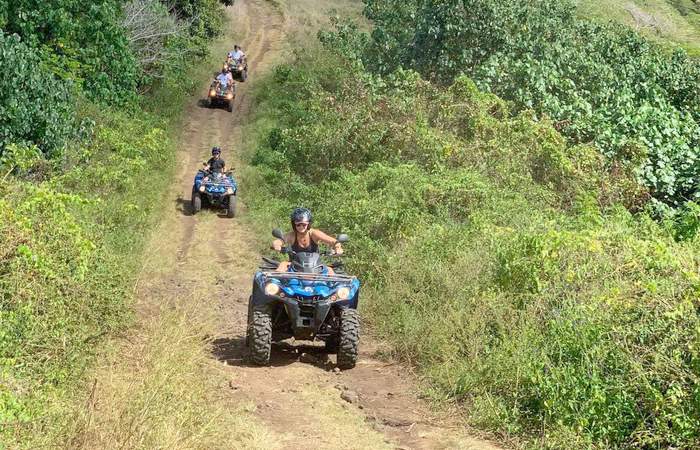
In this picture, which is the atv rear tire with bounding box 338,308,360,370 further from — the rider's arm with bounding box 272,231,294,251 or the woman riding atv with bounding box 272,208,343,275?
the rider's arm with bounding box 272,231,294,251

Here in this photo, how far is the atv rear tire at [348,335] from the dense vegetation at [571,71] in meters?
8.38

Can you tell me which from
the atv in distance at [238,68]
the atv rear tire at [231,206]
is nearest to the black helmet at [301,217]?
the atv rear tire at [231,206]

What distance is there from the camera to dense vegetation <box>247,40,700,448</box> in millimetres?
7383

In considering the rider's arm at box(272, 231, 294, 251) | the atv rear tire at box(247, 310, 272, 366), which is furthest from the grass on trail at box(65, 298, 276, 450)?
the rider's arm at box(272, 231, 294, 251)

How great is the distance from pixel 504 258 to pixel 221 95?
73.6ft

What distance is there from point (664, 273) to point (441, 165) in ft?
27.1

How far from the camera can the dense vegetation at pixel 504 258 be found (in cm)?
738

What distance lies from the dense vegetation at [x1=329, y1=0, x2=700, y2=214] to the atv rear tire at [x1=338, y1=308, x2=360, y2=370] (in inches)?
330

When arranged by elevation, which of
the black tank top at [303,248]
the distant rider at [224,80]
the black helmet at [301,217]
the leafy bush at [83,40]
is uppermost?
the black helmet at [301,217]

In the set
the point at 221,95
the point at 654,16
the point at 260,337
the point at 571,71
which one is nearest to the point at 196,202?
the point at 571,71

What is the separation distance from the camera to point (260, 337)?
940cm

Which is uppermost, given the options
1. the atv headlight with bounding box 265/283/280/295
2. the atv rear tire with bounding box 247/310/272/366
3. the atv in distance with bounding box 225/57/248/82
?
the atv headlight with bounding box 265/283/280/295

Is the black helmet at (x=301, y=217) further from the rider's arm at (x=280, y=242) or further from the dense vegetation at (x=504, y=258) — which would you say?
the dense vegetation at (x=504, y=258)

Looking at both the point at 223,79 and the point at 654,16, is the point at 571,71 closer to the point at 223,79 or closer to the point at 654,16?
the point at 223,79
